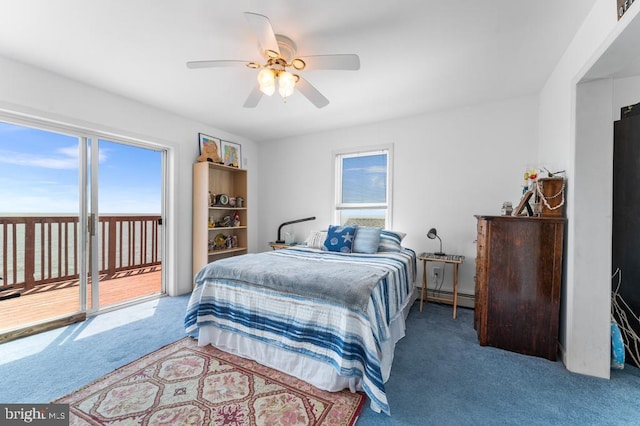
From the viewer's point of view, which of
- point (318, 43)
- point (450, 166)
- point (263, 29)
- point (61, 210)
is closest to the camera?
point (263, 29)

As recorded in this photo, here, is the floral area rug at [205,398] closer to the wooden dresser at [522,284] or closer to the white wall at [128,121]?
the wooden dresser at [522,284]

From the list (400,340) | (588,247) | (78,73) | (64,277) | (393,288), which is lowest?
(400,340)

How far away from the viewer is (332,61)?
1.82 m

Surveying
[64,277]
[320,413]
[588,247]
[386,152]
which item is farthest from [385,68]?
[64,277]

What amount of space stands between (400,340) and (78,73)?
12.9 ft

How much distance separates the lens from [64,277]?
305 cm

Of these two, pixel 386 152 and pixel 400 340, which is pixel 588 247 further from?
pixel 386 152

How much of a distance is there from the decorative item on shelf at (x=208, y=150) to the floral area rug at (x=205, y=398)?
8.70 feet

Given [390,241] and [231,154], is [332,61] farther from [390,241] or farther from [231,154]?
[231,154]

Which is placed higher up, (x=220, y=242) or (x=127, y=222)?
(x=127, y=222)

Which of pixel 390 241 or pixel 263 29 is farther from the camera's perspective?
pixel 390 241

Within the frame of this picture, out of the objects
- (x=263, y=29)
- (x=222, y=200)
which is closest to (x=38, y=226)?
(x=222, y=200)

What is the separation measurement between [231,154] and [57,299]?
2.82m

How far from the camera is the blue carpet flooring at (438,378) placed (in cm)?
150
